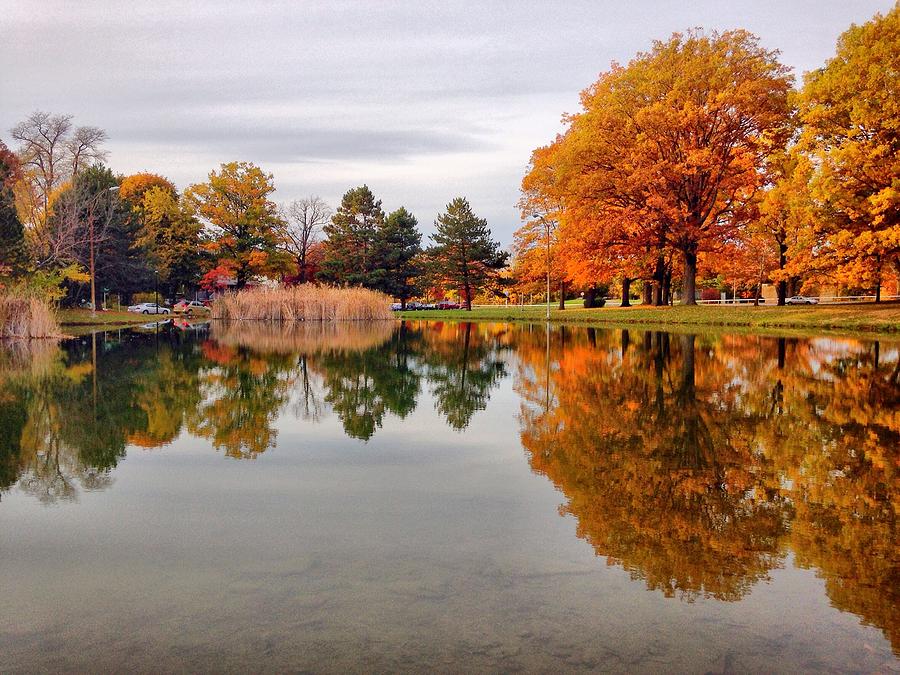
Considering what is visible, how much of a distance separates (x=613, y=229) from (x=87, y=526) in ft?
119

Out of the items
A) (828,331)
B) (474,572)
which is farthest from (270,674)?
(828,331)

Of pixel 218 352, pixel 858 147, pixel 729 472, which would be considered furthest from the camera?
pixel 858 147

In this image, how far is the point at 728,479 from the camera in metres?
5.93

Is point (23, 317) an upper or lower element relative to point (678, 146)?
lower

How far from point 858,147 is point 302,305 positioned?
2949cm

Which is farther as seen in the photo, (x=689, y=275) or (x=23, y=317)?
(x=689, y=275)

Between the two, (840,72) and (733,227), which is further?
(733,227)

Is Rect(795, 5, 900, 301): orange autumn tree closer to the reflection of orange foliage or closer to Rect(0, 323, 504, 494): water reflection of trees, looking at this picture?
Rect(0, 323, 504, 494): water reflection of trees

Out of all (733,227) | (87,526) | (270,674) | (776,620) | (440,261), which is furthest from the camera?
(440,261)

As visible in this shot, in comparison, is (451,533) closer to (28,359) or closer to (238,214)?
(28,359)

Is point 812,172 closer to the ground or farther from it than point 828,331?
farther from it

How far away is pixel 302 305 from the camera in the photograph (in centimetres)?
4206

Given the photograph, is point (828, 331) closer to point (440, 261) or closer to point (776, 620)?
point (776, 620)

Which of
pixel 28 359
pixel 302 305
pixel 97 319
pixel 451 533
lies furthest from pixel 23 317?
pixel 451 533
